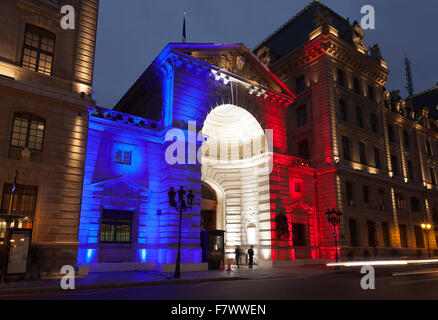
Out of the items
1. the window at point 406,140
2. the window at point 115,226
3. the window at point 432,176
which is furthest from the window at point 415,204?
the window at point 115,226

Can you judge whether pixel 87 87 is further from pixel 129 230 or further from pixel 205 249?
pixel 205 249

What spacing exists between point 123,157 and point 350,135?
24.7 m

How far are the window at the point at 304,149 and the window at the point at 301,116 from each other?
212cm

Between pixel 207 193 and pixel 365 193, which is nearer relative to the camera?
pixel 207 193

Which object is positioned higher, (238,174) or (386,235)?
(238,174)

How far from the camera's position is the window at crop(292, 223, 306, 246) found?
32188 millimetres

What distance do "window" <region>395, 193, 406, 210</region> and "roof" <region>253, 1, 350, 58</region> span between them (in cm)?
2149

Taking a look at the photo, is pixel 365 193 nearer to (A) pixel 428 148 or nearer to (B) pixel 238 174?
(B) pixel 238 174

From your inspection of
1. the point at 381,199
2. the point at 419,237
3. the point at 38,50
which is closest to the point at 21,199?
the point at 38,50

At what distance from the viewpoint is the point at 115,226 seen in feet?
75.0

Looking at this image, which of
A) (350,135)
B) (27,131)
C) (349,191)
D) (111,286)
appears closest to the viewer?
(111,286)

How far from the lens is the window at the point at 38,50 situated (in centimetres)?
1950

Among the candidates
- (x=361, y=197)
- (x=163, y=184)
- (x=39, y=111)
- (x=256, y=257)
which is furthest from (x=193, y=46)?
(x=361, y=197)

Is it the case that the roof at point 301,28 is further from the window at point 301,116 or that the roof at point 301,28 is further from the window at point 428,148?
the window at point 428,148
